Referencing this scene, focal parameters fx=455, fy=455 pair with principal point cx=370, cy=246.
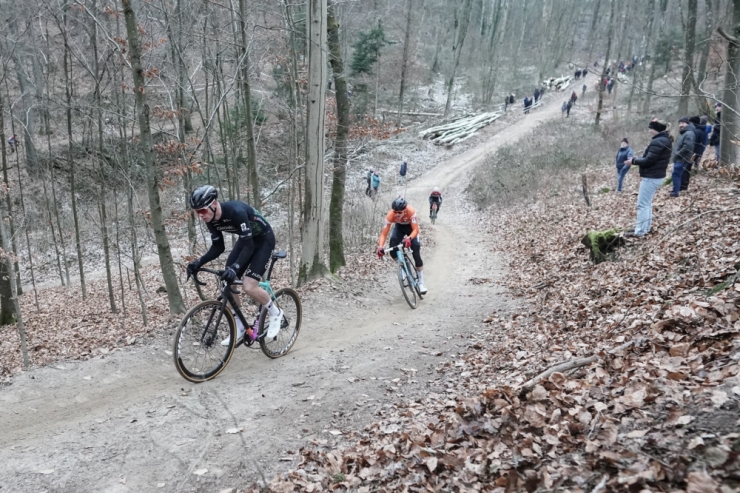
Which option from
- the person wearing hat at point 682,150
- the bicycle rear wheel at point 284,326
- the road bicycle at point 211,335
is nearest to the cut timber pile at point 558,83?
the person wearing hat at point 682,150

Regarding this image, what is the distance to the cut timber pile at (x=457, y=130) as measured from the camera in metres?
41.2

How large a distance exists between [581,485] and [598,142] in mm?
30384

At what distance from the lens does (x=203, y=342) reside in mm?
6277

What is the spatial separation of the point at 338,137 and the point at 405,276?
4.56 meters

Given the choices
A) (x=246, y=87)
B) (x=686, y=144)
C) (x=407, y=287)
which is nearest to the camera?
(x=407, y=287)

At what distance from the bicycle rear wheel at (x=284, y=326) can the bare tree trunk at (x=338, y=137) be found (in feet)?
16.3

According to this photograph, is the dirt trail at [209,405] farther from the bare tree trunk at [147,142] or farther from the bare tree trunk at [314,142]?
the bare tree trunk at [147,142]

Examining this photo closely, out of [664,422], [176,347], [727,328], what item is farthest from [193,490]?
[727,328]

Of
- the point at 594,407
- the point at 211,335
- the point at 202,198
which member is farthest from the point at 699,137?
the point at 211,335

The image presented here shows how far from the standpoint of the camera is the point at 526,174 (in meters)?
26.7

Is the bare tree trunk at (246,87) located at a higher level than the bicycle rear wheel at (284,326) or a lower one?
higher

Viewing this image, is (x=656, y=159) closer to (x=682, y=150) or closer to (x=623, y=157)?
(x=682, y=150)

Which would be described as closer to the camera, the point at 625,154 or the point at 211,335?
the point at 211,335

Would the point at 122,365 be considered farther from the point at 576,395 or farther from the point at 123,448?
the point at 576,395
